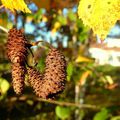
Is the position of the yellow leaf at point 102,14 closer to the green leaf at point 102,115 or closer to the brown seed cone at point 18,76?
the brown seed cone at point 18,76

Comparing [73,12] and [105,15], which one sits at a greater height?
[73,12]

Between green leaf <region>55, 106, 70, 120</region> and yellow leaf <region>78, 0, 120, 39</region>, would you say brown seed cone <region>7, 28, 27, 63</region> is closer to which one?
yellow leaf <region>78, 0, 120, 39</region>

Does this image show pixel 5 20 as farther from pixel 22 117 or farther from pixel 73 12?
pixel 22 117

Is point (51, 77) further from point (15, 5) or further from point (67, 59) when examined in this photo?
point (67, 59)

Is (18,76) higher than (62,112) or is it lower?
higher

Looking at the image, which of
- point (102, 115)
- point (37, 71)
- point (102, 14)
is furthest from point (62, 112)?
point (102, 14)

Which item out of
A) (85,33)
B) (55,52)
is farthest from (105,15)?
(85,33)

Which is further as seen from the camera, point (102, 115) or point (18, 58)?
point (102, 115)
